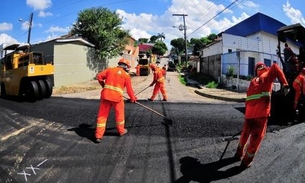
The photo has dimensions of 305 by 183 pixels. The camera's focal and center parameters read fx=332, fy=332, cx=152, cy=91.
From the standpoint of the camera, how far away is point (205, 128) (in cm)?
745

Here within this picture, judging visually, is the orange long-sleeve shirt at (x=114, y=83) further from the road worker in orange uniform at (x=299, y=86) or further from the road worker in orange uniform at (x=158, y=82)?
the road worker in orange uniform at (x=158, y=82)

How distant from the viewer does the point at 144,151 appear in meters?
6.08

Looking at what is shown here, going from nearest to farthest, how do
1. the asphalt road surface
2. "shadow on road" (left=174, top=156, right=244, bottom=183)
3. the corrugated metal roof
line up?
"shadow on road" (left=174, top=156, right=244, bottom=183)
the asphalt road surface
the corrugated metal roof

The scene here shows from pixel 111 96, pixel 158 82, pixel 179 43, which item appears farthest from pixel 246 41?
pixel 179 43

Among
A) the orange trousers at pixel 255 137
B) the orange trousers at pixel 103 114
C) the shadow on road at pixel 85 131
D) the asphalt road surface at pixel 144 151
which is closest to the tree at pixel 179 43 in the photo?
the asphalt road surface at pixel 144 151

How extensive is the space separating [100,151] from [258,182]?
2.84 metres

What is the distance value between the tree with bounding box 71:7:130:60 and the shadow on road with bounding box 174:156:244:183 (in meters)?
23.4

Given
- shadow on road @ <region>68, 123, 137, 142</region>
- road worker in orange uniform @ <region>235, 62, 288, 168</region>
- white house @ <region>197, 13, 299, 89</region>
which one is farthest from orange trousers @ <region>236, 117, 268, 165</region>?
white house @ <region>197, 13, 299, 89</region>

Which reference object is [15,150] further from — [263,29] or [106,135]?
[263,29]

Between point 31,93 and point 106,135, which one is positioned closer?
point 106,135

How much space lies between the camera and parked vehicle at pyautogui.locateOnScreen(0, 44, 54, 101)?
1241 centimetres

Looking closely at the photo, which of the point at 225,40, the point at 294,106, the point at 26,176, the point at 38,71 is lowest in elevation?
the point at 26,176

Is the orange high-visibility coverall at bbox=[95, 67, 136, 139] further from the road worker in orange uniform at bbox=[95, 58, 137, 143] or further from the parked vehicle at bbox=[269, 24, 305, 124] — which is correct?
the parked vehicle at bbox=[269, 24, 305, 124]

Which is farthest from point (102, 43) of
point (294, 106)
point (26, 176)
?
point (26, 176)
